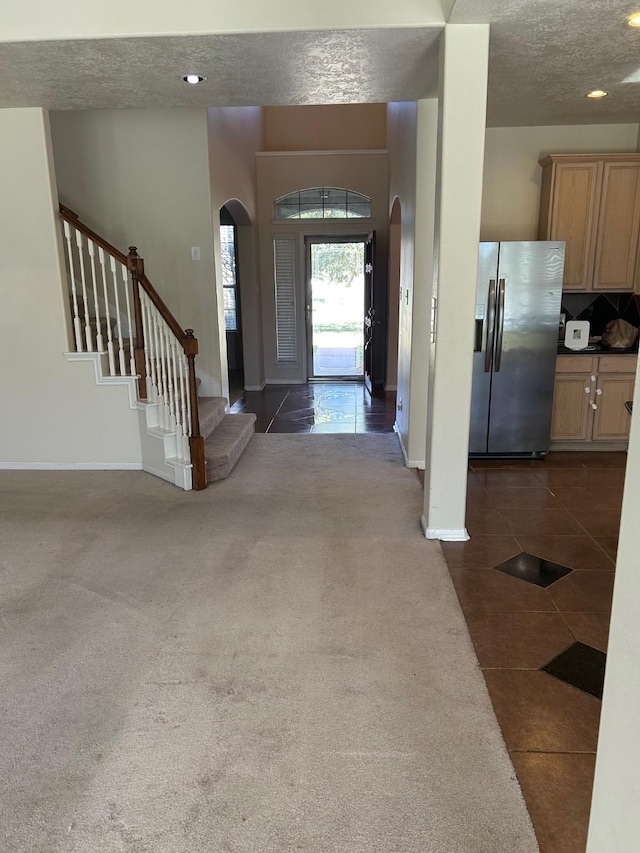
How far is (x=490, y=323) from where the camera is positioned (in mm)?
4688

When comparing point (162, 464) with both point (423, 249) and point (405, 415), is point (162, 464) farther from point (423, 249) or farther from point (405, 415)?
point (423, 249)

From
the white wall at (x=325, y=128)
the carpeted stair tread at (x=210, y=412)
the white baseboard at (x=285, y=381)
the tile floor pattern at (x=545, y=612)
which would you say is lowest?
the tile floor pattern at (x=545, y=612)

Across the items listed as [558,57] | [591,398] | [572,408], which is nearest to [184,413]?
[558,57]

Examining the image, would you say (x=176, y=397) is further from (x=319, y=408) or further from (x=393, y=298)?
(x=393, y=298)

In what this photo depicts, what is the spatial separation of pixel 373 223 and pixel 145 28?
18.2 ft

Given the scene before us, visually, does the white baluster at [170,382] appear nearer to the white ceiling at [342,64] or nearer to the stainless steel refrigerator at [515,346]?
the white ceiling at [342,64]

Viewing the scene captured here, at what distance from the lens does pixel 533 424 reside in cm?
489

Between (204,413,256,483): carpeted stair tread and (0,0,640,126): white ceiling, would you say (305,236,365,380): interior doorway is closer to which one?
(204,413,256,483): carpeted stair tread

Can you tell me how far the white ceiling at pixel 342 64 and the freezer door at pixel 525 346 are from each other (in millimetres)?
1073

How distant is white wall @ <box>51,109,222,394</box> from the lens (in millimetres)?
5312

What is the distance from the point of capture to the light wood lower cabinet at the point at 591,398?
16.1ft

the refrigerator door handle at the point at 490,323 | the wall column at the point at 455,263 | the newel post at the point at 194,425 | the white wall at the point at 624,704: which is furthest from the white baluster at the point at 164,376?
the white wall at the point at 624,704

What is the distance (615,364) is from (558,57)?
257cm

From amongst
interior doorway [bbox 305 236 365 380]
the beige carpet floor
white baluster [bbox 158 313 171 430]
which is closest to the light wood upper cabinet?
the beige carpet floor
